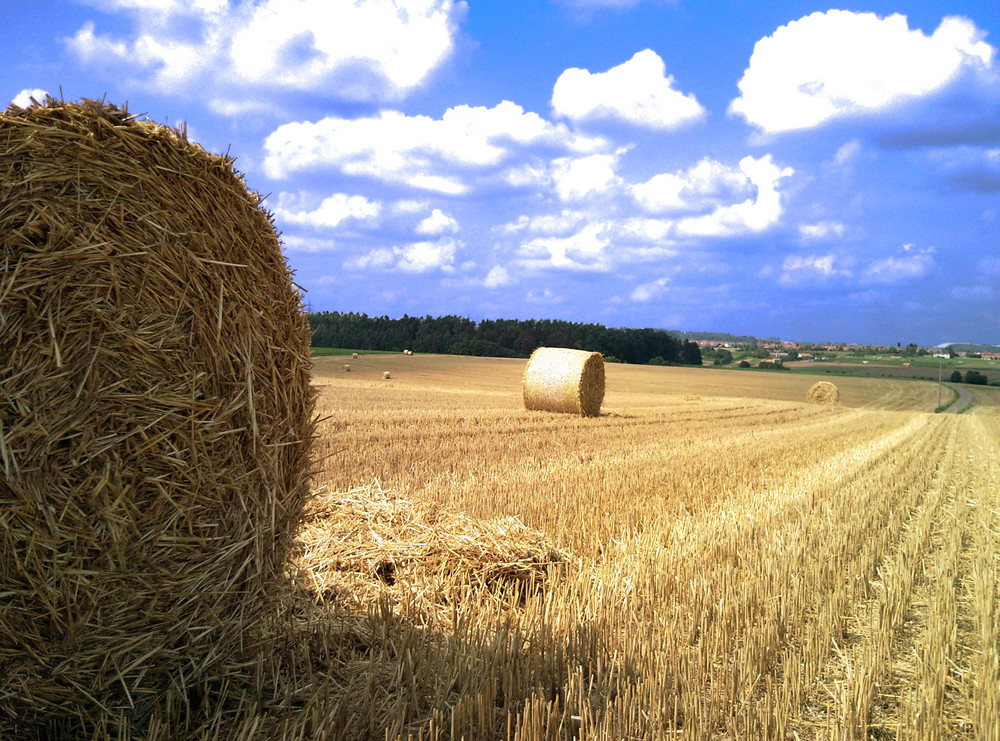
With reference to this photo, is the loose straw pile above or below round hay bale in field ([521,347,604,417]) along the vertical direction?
below

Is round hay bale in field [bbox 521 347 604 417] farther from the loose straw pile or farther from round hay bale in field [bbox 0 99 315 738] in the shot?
round hay bale in field [bbox 0 99 315 738]

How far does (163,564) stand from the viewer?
10.6ft

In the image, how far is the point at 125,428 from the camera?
10.2 ft

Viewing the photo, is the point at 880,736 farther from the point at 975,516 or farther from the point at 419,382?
the point at 419,382

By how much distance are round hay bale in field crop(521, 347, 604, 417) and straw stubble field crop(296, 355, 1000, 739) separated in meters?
6.97

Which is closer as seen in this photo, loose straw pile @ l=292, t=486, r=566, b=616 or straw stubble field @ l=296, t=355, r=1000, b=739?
straw stubble field @ l=296, t=355, r=1000, b=739

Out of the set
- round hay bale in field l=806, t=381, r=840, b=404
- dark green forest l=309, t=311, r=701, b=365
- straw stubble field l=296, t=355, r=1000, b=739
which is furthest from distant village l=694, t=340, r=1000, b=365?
straw stubble field l=296, t=355, r=1000, b=739

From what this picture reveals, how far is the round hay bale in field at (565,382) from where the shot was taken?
17.0m

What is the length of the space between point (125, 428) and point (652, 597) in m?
3.13

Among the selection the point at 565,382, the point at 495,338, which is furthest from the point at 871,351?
the point at 565,382

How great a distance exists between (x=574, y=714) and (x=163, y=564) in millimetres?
1959

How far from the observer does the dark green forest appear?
62.1 m

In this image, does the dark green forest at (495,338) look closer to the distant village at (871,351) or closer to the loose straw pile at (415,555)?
the distant village at (871,351)

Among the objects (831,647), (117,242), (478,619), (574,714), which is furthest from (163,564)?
(831,647)
